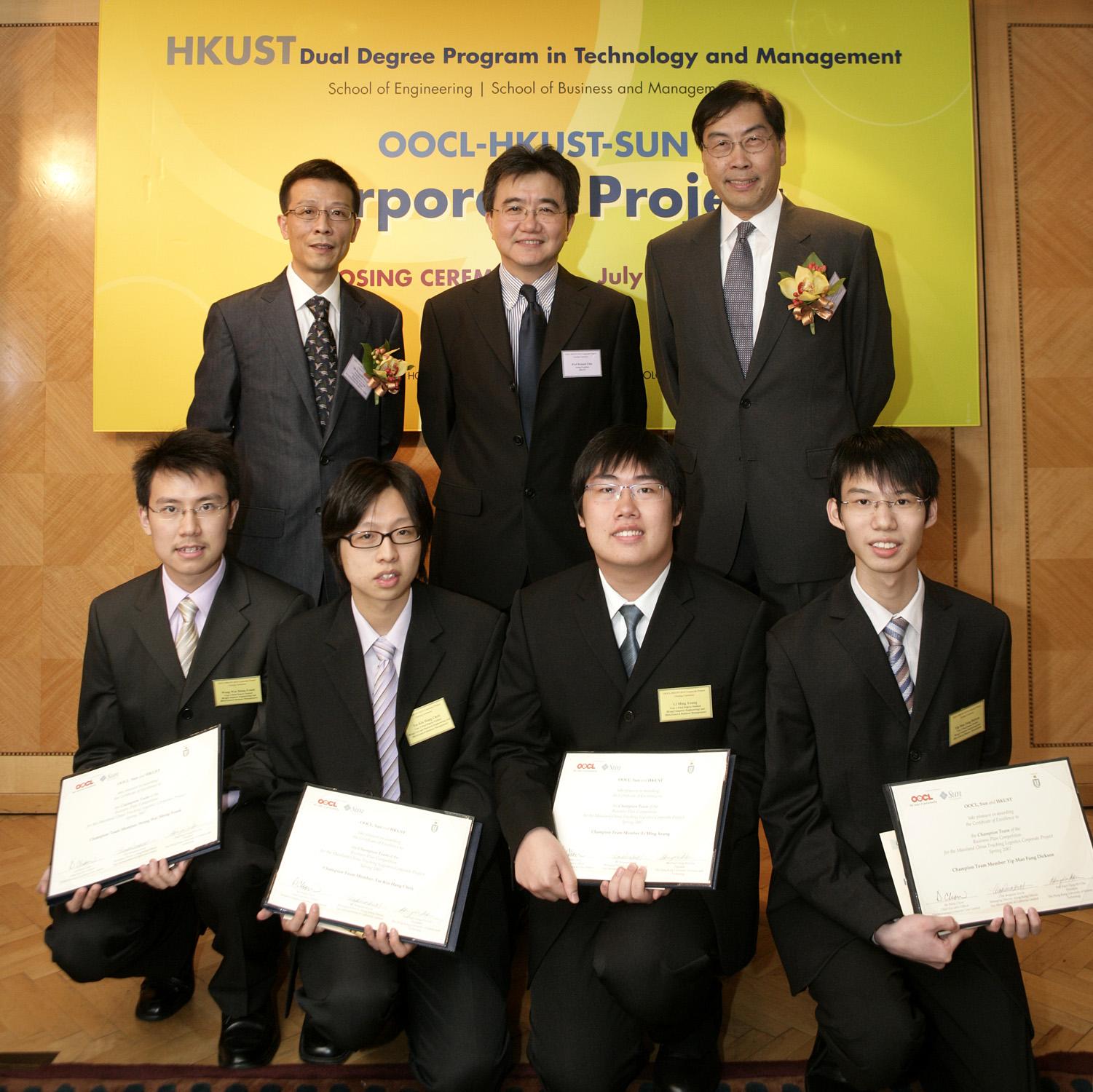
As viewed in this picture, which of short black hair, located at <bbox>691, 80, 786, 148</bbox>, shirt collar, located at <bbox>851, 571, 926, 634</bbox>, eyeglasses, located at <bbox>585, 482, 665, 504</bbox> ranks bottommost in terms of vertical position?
shirt collar, located at <bbox>851, 571, 926, 634</bbox>

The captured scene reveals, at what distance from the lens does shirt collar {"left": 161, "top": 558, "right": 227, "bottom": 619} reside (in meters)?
2.62

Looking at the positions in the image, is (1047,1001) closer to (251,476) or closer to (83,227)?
(251,476)

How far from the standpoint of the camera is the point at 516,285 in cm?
308

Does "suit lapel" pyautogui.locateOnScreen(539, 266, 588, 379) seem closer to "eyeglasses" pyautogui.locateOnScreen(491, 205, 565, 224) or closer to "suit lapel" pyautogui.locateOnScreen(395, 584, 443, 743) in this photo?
"eyeglasses" pyautogui.locateOnScreen(491, 205, 565, 224)

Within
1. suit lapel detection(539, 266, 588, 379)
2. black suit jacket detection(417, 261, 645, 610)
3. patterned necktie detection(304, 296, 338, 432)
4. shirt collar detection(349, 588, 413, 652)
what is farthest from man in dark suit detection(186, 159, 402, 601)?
shirt collar detection(349, 588, 413, 652)

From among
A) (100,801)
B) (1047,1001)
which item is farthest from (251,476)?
(1047,1001)

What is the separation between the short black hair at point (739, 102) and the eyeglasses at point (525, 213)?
539mm

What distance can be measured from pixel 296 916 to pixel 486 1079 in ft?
1.79

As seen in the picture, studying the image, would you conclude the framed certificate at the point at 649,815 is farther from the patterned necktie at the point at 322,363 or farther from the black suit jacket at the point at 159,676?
the patterned necktie at the point at 322,363

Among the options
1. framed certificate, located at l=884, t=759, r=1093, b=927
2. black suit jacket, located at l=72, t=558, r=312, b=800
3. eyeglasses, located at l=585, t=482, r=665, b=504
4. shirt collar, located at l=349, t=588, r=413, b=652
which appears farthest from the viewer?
black suit jacket, located at l=72, t=558, r=312, b=800

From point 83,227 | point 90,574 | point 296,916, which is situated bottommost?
point 296,916

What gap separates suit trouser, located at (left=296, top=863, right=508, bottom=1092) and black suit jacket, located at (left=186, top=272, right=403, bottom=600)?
126 cm

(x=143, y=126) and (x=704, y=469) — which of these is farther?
(x=143, y=126)

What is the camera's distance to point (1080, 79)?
159 inches
